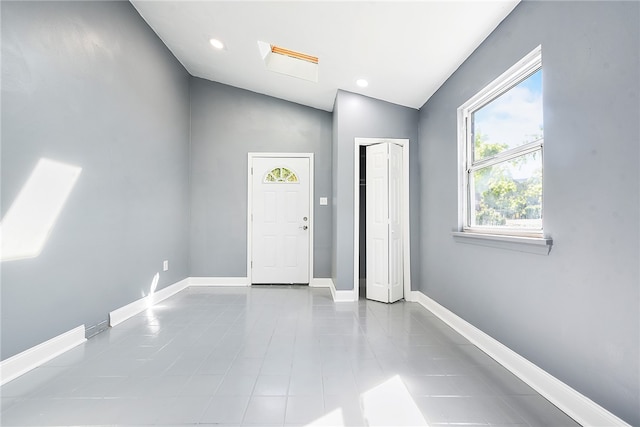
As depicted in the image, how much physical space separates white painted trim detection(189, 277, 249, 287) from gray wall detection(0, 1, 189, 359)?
636 mm

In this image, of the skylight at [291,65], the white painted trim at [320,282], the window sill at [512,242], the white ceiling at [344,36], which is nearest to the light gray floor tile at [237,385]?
the window sill at [512,242]

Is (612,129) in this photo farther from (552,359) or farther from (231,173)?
(231,173)

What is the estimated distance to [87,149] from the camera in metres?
2.35

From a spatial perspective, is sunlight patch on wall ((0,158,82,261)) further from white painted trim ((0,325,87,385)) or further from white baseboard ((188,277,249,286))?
white baseboard ((188,277,249,286))

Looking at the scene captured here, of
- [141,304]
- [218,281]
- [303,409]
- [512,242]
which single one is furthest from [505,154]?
[218,281]

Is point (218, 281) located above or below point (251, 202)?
below

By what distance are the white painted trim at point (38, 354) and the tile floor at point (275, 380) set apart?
59 millimetres

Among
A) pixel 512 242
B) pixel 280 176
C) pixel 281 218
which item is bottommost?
pixel 512 242

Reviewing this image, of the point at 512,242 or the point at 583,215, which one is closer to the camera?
the point at 583,215

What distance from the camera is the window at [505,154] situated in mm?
1819

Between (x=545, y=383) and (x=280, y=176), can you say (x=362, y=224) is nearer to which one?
(x=280, y=176)

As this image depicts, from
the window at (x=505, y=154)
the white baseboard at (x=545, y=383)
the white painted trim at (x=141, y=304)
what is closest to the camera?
the white baseboard at (x=545, y=383)

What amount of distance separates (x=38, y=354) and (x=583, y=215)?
3.34 meters

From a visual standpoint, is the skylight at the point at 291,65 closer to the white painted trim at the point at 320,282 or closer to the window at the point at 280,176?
the window at the point at 280,176
